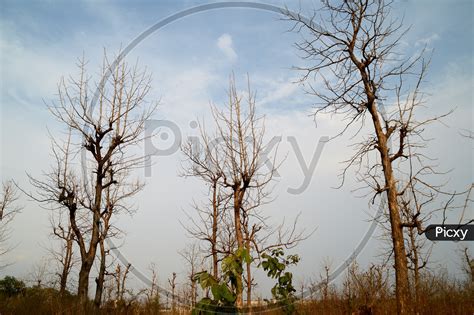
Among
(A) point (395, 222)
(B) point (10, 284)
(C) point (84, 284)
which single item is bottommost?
(B) point (10, 284)

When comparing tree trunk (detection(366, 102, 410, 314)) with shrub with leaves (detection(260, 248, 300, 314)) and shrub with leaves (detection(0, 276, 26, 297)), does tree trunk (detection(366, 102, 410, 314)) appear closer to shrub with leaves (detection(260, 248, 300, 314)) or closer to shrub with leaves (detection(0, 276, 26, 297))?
shrub with leaves (detection(260, 248, 300, 314))

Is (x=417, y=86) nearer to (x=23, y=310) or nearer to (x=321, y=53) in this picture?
(x=321, y=53)

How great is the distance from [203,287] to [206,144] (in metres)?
5.29

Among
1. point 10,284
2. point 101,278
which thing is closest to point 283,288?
point 101,278

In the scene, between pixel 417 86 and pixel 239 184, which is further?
pixel 239 184

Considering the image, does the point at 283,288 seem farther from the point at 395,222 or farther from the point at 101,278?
the point at 101,278

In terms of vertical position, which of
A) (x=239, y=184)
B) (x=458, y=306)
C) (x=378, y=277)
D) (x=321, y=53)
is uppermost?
(x=321, y=53)

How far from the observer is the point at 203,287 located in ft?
14.1

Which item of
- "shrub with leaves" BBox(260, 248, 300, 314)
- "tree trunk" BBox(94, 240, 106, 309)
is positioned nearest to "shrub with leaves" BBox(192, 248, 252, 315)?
"shrub with leaves" BBox(260, 248, 300, 314)

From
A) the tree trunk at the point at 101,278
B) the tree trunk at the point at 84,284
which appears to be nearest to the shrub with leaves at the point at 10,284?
the tree trunk at the point at 101,278

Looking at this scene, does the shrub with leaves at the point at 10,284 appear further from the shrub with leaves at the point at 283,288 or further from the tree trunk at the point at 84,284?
the shrub with leaves at the point at 283,288

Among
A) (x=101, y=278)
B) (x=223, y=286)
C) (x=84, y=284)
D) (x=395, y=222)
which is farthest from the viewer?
(x=101, y=278)

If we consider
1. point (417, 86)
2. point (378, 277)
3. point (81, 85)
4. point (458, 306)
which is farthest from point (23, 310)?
point (458, 306)

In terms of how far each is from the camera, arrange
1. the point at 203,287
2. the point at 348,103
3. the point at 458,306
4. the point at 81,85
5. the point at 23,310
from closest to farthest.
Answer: the point at 203,287, the point at 348,103, the point at 81,85, the point at 23,310, the point at 458,306
